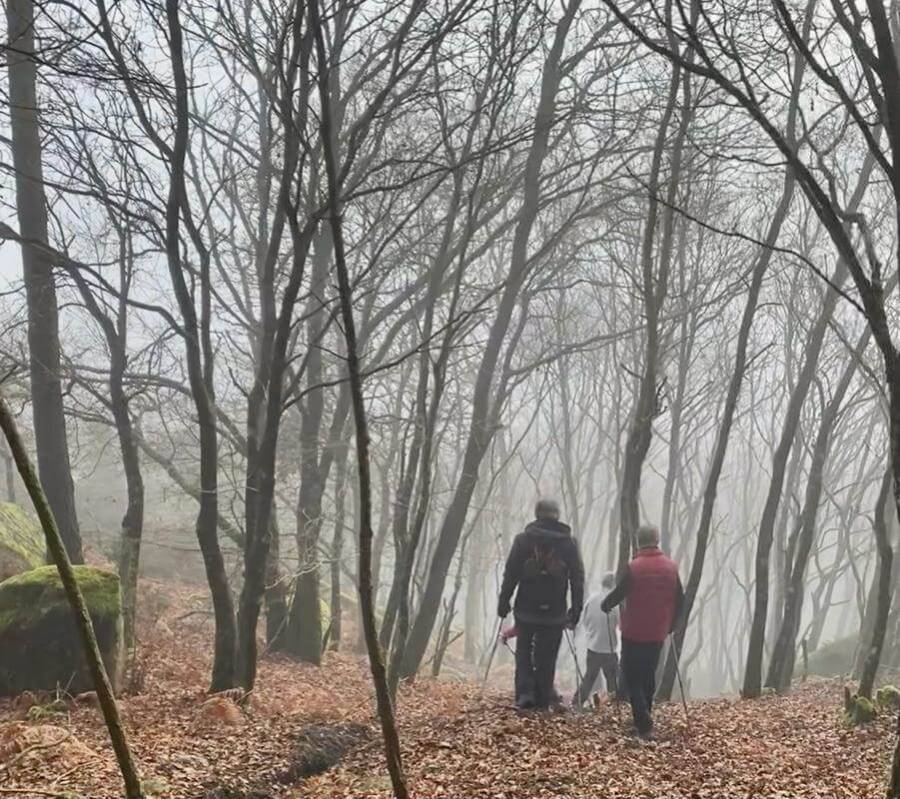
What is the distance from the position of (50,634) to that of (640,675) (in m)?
5.26

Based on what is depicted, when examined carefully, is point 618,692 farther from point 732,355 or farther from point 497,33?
point 732,355

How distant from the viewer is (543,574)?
25.3 ft

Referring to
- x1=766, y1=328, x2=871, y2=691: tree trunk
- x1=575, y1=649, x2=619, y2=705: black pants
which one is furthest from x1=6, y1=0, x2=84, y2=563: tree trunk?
x1=766, y1=328, x2=871, y2=691: tree trunk

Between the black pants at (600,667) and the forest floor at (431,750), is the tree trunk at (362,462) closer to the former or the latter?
the forest floor at (431,750)

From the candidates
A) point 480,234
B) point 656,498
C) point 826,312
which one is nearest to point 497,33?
point 826,312

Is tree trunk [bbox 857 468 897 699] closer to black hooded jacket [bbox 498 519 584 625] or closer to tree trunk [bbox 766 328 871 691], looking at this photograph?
black hooded jacket [bbox 498 519 584 625]

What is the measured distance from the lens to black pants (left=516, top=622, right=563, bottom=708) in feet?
25.5

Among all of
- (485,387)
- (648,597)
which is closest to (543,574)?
(648,597)

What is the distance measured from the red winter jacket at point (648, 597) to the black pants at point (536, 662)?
0.62 metres

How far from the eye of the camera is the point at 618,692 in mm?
8797

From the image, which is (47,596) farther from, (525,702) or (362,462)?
(362,462)

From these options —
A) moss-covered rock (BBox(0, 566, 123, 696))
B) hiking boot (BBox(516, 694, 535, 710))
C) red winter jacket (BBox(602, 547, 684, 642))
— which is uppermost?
red winter jacket (BBox(602, 547, 684, 642))

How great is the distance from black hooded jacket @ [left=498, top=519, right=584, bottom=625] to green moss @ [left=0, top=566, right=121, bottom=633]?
366 centimetres

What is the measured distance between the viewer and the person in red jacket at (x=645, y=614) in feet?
24.1
